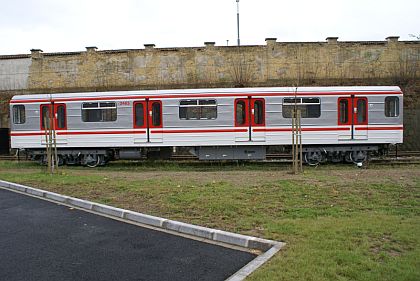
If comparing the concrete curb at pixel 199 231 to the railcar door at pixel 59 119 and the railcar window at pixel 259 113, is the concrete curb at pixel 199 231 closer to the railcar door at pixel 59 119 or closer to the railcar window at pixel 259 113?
the railcar door at pixel 59 119

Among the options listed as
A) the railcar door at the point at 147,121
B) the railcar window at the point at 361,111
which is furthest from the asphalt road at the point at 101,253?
the railcar window at the point at 361,111

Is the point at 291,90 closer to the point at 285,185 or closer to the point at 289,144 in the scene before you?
the point at 289,144

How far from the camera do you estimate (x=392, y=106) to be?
54.2ft

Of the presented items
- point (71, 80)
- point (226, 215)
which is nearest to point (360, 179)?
point (226, 215)

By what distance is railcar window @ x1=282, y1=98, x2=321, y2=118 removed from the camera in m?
16.3

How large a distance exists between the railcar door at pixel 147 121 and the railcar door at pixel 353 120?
7.27 metres

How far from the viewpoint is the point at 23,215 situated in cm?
833

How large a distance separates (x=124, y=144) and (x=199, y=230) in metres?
11.0

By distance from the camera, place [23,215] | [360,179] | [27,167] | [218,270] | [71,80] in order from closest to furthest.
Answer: [218,270] < [23,215] < [360,179] < [27,167] < [71,80]

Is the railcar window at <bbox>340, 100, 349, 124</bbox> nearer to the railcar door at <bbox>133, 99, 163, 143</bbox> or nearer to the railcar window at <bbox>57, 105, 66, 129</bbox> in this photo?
the railcar door at <bbox>133, 99, 163, 143</bbox>

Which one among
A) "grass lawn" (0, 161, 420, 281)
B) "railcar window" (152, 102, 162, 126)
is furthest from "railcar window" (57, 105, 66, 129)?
"grass lawn" (0, 161, 420, 281)

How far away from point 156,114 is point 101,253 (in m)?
11.4

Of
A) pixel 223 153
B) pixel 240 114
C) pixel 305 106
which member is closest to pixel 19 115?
pixel 223 153

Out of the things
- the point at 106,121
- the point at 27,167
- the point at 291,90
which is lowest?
the point at 27,167
